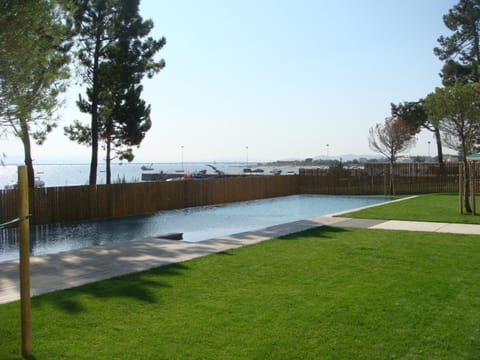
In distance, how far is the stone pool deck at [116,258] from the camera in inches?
275

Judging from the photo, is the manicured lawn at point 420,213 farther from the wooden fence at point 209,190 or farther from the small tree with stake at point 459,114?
the wooden fence at point 209,190

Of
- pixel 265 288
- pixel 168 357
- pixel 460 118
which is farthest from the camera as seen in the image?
pixel 460 118

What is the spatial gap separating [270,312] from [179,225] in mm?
11483

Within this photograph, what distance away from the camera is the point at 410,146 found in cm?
4878

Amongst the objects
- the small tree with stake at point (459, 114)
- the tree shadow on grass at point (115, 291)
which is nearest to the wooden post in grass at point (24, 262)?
the tree shadow on grass at point (115, 291)

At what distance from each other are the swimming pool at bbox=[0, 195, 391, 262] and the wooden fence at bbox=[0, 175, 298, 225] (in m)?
0.48

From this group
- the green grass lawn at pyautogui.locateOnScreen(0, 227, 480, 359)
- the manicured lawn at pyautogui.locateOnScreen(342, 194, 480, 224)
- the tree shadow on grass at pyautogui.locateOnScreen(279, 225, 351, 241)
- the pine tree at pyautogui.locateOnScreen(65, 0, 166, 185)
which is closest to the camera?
the green grass lawn at pyautogui.locateOnScreen(0, 227, 480, 359)

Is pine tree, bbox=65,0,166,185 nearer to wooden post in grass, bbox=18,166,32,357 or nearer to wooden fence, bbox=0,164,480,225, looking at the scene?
wooden fence, bbox=0,164,480,225

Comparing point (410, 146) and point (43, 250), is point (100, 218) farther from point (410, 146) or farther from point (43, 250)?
point (410, 146)

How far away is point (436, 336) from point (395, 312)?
714 millimetres

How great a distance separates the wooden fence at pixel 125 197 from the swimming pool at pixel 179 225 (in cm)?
48

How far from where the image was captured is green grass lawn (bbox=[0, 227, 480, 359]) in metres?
4.43

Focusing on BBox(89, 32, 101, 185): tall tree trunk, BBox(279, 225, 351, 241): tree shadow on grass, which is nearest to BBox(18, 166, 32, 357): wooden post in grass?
BBox(279, 225, 351, 241): tree shadow on grass

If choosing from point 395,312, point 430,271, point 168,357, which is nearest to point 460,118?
point 430,271
